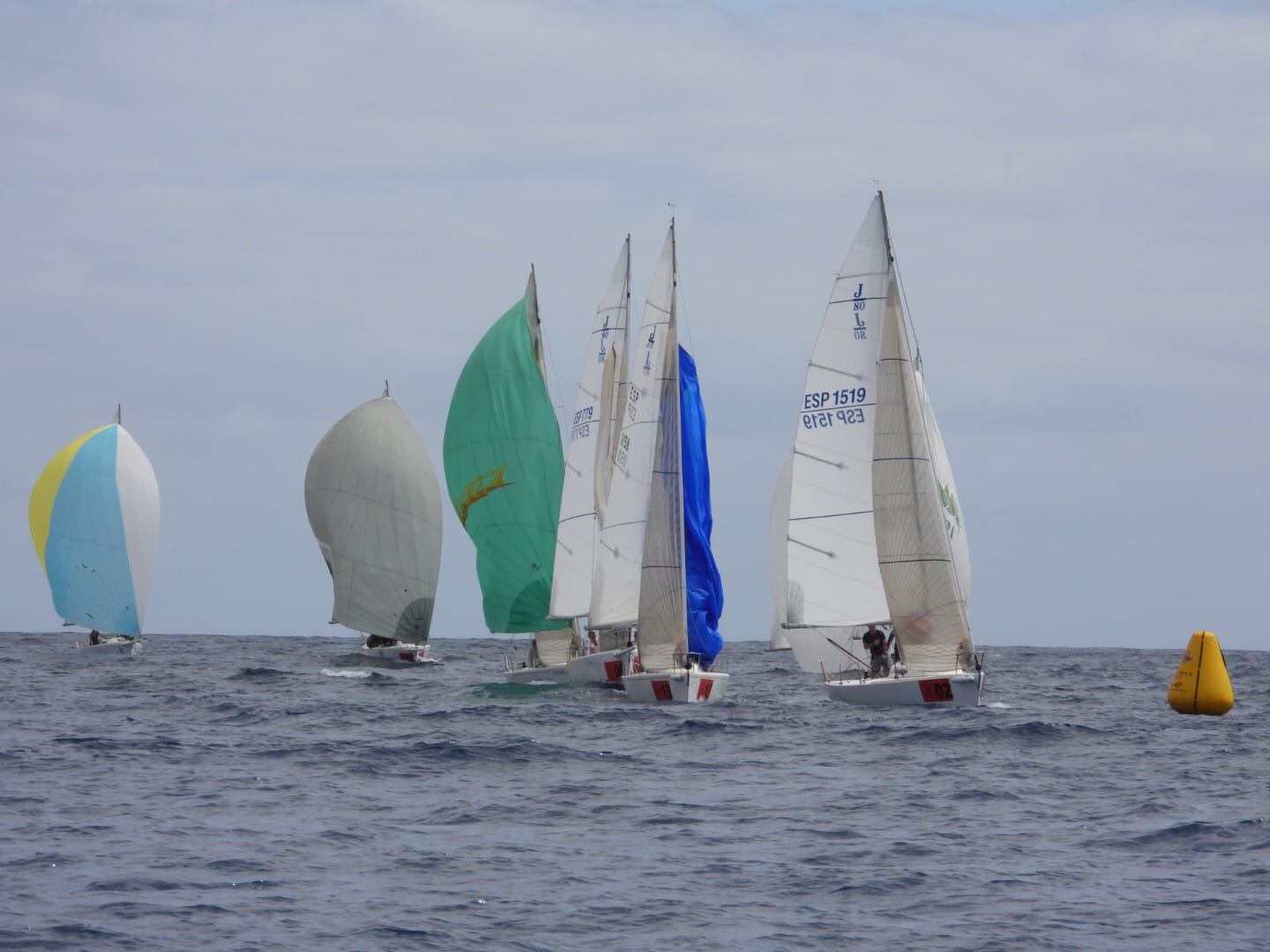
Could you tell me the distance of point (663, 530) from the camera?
32.2m

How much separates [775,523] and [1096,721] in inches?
550

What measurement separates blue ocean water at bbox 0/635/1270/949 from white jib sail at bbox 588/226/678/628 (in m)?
3.44

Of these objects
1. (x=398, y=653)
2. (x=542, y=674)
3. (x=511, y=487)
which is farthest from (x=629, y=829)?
(x=398, y=653)

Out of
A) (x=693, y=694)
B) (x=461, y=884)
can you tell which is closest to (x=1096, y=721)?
(x=693, y=694)

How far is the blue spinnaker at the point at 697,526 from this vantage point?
32.3 metres

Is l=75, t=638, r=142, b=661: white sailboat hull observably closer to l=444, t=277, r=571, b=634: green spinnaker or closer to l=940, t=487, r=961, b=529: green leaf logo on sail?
l=444, t=277, r=571, b=634: green spinnaker

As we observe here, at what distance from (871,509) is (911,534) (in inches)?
73.0

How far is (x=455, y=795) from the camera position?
2008 centimetres

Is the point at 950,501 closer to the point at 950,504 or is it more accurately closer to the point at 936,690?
the point at 950,504

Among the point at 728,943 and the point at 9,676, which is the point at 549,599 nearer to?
the point at 9,676

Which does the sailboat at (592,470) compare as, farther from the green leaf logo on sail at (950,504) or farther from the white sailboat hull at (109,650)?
the white sailboat hull at (109,650)

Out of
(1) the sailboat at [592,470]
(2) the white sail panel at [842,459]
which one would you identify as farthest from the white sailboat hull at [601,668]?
(2) the white sail panel at [842,459]

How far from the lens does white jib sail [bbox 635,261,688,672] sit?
31828 millimetres

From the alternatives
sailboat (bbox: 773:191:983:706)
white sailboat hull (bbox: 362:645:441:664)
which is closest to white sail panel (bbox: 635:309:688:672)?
sailboat (bbox: 773:191:983:706)
